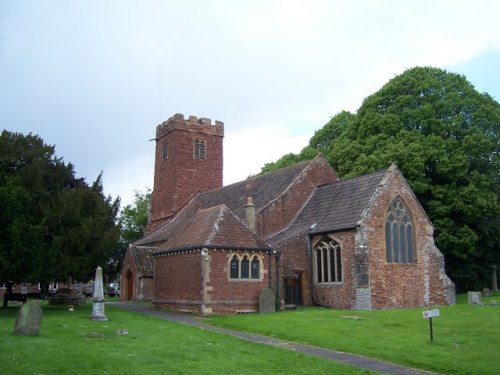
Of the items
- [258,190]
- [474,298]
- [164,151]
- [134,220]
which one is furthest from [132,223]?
[474,298]

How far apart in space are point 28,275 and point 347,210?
56.0ft

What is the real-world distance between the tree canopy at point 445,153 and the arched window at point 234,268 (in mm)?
15360

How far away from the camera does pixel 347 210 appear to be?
30.7m

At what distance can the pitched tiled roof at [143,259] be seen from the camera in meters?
41.1

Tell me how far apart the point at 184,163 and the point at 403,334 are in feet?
109

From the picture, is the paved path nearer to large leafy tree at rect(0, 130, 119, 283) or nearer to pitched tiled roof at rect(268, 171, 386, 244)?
large leafy tree at rect(0, 130, 119, 283)

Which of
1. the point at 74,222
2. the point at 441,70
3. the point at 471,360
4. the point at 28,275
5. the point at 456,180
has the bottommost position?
the point at 471,360

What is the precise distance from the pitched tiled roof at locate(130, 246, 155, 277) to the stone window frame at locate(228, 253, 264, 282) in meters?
14.8

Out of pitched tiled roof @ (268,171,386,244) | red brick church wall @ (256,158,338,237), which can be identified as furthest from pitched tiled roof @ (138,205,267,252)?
red brick church wall @ (256,158,338,237)

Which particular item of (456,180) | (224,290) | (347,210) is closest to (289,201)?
(347,210)

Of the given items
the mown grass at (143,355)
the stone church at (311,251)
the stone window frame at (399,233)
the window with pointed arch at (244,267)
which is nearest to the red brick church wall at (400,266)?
the stone church at (311,251)

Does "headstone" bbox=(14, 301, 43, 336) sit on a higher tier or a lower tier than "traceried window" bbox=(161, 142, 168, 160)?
lower

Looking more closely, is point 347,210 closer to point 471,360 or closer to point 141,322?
point 141,322

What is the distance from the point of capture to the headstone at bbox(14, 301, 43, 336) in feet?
52.5
